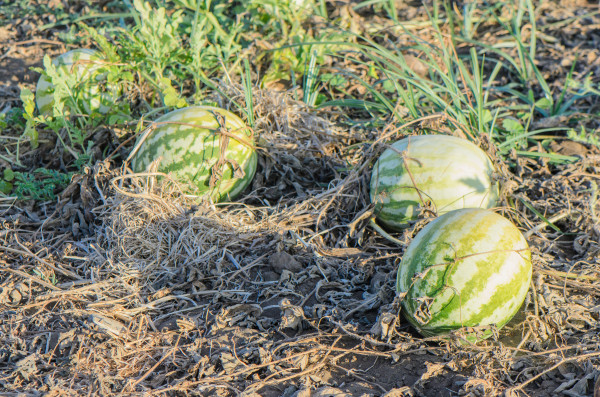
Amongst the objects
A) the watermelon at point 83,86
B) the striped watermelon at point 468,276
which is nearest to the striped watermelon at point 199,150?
the watermelon at point 83,86

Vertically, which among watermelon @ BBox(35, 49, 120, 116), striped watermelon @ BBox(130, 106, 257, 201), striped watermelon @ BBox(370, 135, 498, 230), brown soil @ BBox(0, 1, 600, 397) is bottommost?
brown soil @ BBox(0, 1, 600, 397)

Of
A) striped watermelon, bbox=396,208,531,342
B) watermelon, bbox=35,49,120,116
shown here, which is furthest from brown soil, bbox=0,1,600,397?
watermelon, bbox=35,49,120,116

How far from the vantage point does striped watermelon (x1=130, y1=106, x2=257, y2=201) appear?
3.05 m

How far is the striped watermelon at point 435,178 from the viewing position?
108 inches

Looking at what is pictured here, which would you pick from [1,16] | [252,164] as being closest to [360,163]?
[252,164]

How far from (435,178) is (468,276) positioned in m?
0.68

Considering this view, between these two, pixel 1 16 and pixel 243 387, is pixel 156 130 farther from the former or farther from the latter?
pixel 1 16

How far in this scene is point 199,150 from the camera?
3043 mm

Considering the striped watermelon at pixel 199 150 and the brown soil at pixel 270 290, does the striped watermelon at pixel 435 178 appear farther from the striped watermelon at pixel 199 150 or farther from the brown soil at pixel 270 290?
the striped watermelon at pixel 199 150

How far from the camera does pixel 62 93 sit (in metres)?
3.50

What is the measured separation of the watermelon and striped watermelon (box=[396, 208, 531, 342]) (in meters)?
2.40

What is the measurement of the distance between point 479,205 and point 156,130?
5.64ft

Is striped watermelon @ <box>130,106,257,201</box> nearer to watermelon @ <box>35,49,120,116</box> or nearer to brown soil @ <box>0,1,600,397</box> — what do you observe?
brown soil @ <box>0,1,600,397</box>

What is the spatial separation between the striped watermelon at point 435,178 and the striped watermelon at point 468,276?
A: 0.46m
